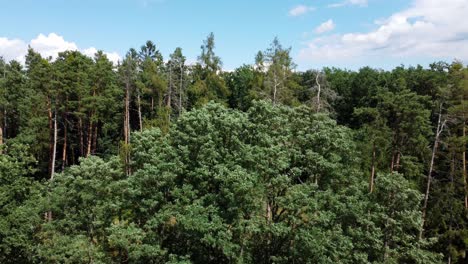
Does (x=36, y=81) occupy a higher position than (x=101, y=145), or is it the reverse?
(x=36, y=81)

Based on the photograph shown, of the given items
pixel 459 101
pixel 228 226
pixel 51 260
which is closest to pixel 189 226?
pixel 228 226

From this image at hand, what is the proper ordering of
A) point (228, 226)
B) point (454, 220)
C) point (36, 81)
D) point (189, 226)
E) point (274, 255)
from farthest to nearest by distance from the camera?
point (36, 81), point (454, 220), point (274, 255), point (228, 226), point (189, 226)

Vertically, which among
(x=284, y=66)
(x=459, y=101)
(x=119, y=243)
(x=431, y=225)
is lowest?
(x=431, y=225)

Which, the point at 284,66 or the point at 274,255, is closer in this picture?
the point at 274,255

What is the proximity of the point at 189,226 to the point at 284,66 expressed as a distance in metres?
24.5

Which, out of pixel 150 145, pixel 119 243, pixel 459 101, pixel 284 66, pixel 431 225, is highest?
pixel 284 66

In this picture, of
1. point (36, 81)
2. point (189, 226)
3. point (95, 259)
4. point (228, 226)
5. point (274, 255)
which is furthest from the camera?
point (36, 81)

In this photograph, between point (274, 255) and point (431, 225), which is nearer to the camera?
point (274, 255)

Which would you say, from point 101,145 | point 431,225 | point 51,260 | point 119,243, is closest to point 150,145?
point 119,243

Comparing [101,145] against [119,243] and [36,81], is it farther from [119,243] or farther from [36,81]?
[119,243]

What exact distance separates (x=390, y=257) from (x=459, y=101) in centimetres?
1489

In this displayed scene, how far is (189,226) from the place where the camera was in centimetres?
1566

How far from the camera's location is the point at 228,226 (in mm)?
16703

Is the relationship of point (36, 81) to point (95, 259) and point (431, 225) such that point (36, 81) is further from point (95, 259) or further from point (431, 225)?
point (431, 225)
